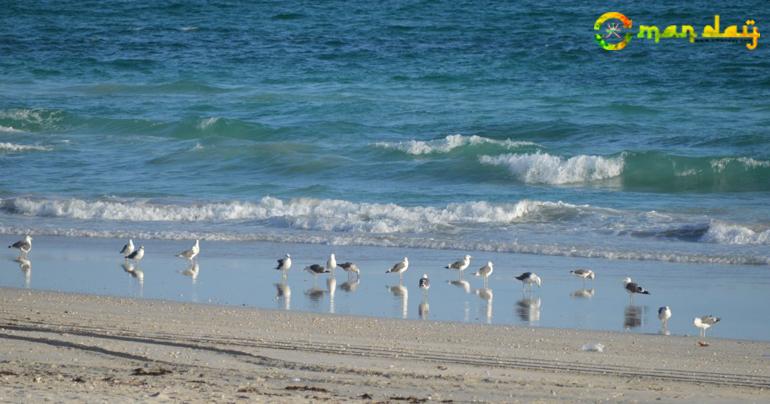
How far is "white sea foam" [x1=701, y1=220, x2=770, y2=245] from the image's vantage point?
15836 mm

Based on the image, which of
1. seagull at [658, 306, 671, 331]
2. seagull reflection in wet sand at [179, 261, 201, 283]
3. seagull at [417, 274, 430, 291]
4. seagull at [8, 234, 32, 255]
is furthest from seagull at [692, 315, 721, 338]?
seagull at [8, 234, 32, 255]

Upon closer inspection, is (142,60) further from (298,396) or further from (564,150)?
(298,396)

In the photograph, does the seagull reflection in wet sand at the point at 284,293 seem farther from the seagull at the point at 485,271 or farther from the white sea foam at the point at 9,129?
the white sea foam at the point at 9,129

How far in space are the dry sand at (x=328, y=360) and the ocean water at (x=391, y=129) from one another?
4.90m

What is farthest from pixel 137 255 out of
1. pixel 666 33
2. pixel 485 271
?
pixel 666 33

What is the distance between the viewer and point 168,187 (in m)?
21.1

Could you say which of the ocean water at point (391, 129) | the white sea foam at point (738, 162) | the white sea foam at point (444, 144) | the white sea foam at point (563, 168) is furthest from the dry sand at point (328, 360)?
the white sea foam at point (444, 144)

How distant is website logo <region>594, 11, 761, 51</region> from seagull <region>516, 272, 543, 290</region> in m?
21.1

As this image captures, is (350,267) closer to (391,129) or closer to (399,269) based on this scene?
(399,269)

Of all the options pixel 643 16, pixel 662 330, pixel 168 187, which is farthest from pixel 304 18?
pixel 662 330

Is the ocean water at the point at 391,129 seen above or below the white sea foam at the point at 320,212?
above

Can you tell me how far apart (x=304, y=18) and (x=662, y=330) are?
2931cm

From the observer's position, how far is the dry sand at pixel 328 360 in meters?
8.00

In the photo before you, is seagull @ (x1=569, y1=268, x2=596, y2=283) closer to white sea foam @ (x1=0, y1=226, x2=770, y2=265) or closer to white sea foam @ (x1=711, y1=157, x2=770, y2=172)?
white sea foam @ (x1=0, y1=226, x2=770, y2=265)
